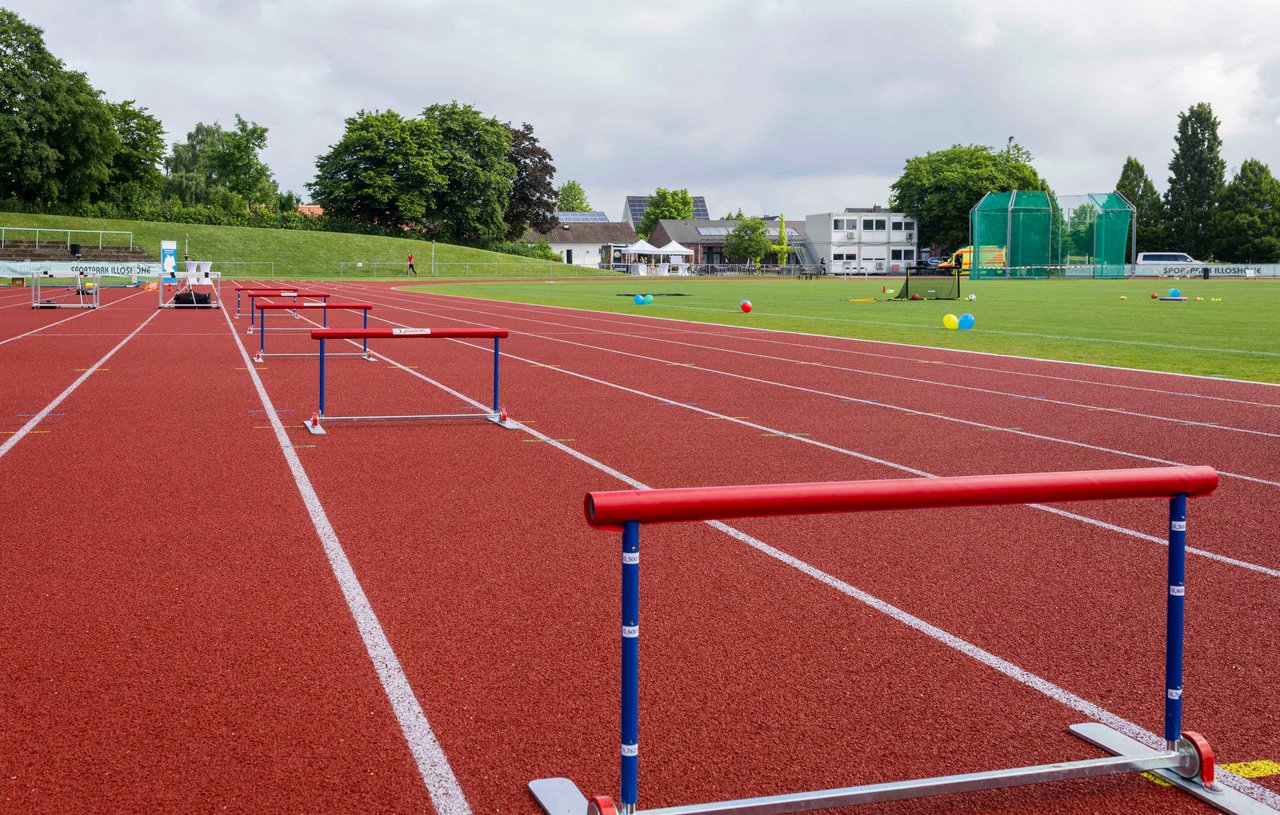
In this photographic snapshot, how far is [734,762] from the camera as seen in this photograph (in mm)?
3512

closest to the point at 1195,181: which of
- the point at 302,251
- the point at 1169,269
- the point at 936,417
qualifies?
the point at 1169,269

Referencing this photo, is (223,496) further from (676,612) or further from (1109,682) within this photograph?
(1109,682)

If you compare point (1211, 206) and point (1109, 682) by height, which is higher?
point (1211, 206)

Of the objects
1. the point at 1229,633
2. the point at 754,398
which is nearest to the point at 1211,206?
the point at 754,398

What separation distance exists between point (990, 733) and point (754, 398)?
8703 mm

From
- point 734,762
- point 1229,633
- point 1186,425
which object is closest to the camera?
point 734,762

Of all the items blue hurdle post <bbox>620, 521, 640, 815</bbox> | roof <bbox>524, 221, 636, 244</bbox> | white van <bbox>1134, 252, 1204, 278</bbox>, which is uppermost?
roof <bbox>524, 221, 636, 244</bbox>

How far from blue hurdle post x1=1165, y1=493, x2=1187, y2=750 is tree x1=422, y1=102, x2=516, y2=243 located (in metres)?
89.4

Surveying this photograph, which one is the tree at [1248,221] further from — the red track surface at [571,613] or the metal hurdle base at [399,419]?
the metal hurdle base at [399,419]

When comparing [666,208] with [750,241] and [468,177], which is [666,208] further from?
[468,177]

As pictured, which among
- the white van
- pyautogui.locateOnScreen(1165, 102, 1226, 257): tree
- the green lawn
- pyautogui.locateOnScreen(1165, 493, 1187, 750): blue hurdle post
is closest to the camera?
pyautogui.locateOnScreen(1165, 493, 1187, 750): blue hurdle post

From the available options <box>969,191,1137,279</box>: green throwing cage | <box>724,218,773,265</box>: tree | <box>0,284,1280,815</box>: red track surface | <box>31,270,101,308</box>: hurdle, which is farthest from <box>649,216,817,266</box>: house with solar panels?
<box>0,284,1280,815</box>: red track surface

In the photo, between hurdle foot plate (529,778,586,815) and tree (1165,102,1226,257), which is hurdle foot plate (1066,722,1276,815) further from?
tree (1165,102,1226,257)

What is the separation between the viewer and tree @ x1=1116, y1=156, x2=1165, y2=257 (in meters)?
101
